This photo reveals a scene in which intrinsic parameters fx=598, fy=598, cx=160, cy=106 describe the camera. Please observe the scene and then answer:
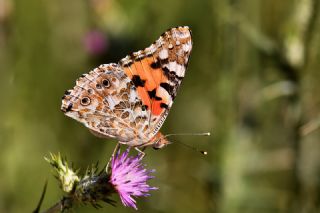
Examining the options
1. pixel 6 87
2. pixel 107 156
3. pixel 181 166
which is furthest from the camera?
pixel 181 166

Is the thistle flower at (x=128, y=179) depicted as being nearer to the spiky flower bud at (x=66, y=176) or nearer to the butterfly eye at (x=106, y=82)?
the spiky flower bud at (x=66, y=176)

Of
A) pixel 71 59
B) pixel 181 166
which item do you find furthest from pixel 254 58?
pixel 71 59

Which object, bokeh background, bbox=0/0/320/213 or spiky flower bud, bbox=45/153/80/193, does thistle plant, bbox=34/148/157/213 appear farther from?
bokeh background, bbox=0/0/320/213

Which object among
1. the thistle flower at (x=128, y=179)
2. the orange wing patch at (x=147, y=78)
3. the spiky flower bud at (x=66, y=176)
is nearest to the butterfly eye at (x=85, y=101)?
the orange wing patch at (x=147, y=78)

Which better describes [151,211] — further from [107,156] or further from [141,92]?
[141,92]

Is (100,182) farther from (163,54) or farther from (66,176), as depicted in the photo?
(163,54)

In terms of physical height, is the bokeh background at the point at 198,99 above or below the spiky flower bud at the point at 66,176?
above

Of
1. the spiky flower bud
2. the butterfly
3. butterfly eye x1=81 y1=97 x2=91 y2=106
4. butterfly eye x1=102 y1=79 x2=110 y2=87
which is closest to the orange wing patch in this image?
the butterfly
